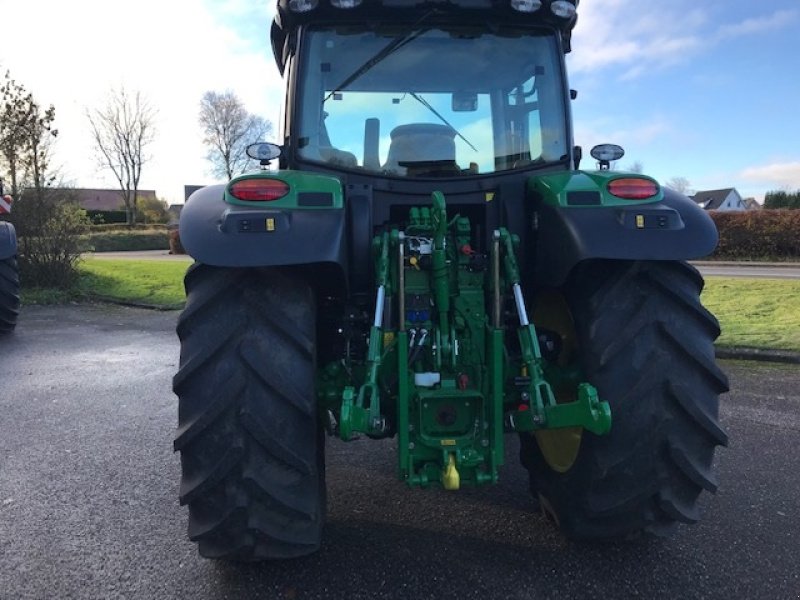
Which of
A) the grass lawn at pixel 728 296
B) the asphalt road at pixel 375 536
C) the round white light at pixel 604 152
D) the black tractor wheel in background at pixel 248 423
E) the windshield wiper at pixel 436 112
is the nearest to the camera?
the black tractor wheel in background at pixel 248 423

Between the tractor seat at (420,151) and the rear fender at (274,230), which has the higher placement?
the tractor seat at (420,151)

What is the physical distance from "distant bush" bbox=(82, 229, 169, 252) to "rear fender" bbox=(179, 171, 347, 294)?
33.6 meters

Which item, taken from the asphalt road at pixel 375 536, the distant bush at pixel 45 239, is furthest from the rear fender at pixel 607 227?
the distant bush at pixel 45 239

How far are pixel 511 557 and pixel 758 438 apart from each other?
2538 millimetres

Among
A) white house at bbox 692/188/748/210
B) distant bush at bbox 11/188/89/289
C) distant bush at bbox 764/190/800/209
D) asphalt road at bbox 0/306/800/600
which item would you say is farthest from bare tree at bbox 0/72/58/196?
white house at bbox 692/188/748/210

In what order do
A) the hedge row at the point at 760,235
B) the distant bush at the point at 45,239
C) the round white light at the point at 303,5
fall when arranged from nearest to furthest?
the round white light at the point at 303,5 → the distant bush at the point at 45,239 → the hedge row at the point at 760,235

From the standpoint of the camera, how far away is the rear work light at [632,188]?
270 centimetres

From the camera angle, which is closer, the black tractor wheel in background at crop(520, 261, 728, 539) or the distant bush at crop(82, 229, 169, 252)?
the black tractor wheel in background at crop(520, 261, 728, 539)

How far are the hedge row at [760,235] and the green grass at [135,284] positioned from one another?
17.8m

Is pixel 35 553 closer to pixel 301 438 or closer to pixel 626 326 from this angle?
pixel 301 438

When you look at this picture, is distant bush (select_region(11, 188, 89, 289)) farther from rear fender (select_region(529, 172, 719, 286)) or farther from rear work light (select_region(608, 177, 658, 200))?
rear work light (select_region(608, 177, 658, 200))

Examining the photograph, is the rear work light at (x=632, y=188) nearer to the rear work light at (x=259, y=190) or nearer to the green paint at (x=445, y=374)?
the green paint at (x=445, y=374)

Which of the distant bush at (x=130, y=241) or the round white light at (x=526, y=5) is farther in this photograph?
the distant bush at (x=130, y=241)

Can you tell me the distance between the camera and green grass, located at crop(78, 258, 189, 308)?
12.7 metres
